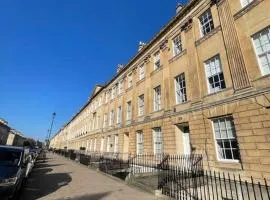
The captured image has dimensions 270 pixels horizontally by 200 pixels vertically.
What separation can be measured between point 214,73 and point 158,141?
7003 mm

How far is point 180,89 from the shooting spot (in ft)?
45.3

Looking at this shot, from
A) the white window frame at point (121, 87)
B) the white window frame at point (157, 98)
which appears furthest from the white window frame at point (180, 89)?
the white window frame at point (121, 87)

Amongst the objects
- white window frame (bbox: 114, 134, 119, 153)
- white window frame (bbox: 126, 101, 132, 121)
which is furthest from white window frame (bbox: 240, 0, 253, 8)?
white window frame (bbox: 114, 134, 119, 153)

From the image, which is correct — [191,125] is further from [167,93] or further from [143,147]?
[143,147]

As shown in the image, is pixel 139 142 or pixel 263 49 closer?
pixel 263 49

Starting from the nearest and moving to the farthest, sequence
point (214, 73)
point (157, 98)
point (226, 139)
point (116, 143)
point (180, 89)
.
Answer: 1. point (226, 139)
2. point (214, 73)
3. point (180, 89)
4. point (157, 98)
5. point (116, 143)

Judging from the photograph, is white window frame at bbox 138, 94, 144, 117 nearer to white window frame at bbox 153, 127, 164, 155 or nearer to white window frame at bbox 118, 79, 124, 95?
white window frame at bbox 153, 127, 164, 155

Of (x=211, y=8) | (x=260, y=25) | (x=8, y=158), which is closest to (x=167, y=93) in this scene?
(x=211, y=8)

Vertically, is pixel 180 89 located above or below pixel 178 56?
below

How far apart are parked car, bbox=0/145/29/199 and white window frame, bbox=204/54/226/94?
10.3 metres

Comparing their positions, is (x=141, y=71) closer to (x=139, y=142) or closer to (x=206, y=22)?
(x=139, y=142)

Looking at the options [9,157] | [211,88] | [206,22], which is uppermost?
[206,22]

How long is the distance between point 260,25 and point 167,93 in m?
7.46


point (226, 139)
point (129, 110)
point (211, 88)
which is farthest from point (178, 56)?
point (129, 110)
